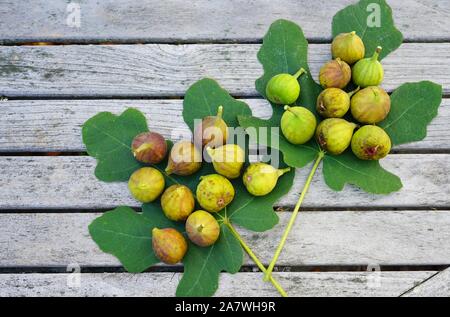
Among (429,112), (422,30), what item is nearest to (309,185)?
(429,112)

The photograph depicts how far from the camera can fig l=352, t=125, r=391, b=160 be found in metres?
1.48

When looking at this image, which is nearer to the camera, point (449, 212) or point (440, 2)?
point (449, 212)

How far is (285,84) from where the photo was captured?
1563 millimetres

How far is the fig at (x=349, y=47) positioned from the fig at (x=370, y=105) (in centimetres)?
14

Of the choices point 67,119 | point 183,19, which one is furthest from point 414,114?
point 67,119

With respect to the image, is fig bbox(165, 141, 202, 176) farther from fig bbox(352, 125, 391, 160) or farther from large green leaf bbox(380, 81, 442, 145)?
large green leaf bbox(380, 81, 442, 145)

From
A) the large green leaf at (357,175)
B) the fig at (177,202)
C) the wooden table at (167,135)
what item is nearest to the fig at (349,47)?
the wooden table at (167,135)

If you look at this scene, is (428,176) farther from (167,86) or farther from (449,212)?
(167,86)

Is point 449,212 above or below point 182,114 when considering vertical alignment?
below

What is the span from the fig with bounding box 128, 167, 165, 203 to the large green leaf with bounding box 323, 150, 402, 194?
1.74 ft

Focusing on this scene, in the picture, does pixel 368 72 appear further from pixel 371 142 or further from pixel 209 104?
pixel 209 104

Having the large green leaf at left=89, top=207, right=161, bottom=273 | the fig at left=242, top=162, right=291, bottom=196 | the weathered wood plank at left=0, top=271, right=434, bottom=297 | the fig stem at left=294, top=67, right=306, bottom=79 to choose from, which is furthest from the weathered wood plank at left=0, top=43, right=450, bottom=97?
the weathered wood plank at left=0, top=271, right=434, bottom=297

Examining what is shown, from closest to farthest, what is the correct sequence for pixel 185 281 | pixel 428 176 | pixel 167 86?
pixel 185 281, pixel 428 176, pixel 167 86
